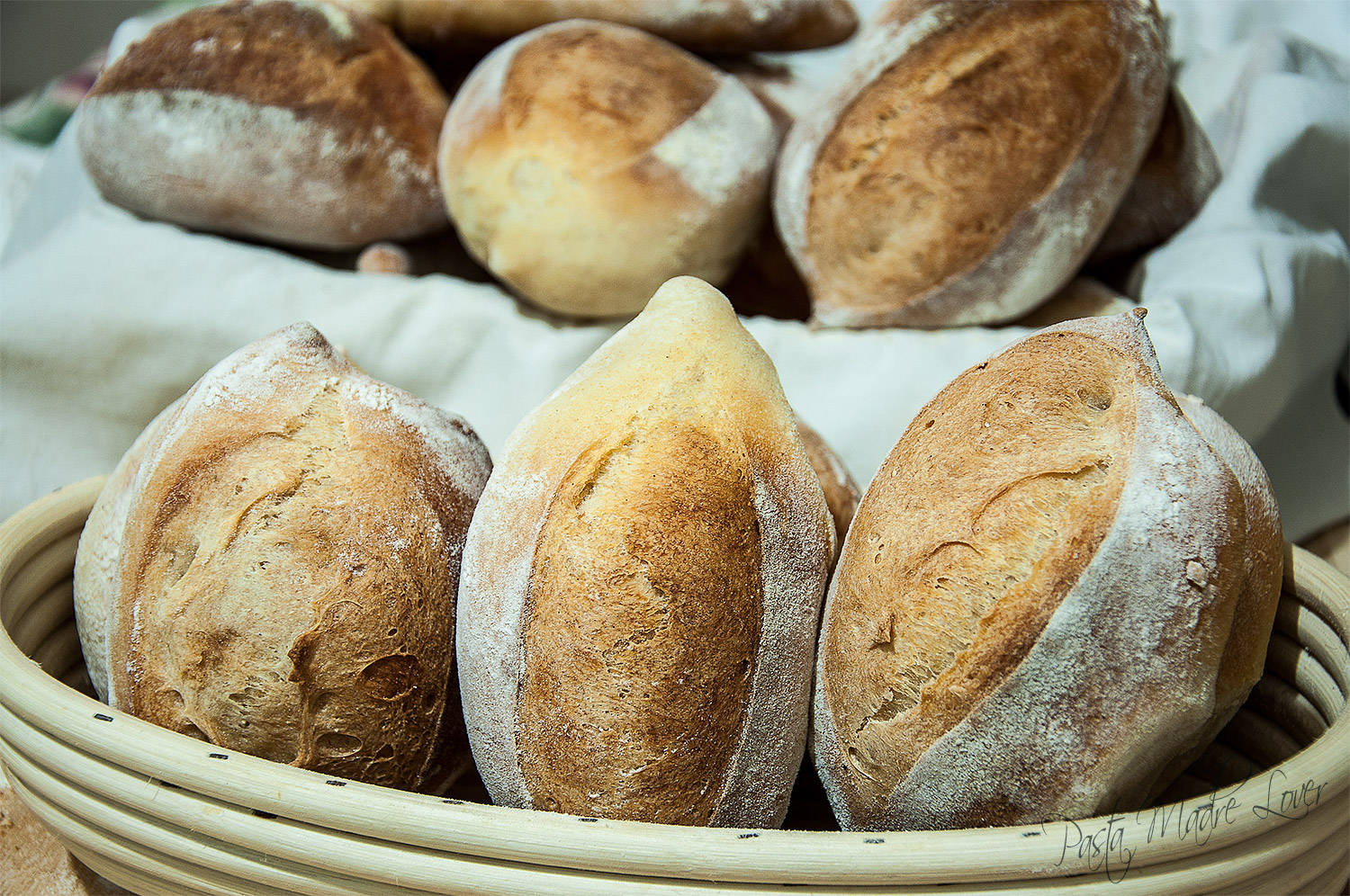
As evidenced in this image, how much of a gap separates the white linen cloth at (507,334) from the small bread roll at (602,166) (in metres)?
0.09

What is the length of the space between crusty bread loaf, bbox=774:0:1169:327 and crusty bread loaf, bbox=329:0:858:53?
0.61ft

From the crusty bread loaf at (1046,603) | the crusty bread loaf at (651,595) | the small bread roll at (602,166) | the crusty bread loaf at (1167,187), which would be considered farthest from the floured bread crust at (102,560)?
the crusty bread loaf at (1167,187)

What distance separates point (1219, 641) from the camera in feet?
1.69

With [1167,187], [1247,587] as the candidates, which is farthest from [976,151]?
[1247,587]

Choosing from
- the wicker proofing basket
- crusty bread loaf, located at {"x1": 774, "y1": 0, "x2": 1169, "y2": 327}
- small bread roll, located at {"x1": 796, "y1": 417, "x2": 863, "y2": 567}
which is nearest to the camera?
the wicker proofing basket

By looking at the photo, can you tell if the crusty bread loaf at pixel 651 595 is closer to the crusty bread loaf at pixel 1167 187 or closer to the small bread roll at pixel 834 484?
the small bread roll at pixel 834 484

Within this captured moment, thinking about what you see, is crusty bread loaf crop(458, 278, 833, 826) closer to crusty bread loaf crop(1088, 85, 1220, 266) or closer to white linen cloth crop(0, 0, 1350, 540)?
white linen cloth crop(0, 0, 1350, 540)

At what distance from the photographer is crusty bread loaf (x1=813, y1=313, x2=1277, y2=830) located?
504mm

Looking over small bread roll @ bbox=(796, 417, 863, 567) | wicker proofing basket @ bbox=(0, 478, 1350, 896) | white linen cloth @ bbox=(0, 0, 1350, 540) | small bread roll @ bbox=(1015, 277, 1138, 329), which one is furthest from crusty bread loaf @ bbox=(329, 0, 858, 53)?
wicker proofing basket @ bbox=(0, 478, 1350, 896)

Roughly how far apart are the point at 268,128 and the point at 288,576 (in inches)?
22.9

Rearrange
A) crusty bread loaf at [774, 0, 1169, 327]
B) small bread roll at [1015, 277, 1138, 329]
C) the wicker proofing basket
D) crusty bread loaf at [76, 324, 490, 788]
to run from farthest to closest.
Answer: small bread roll at [1015, 277, 1138, 329] < crusty bread loaf at [774, 0, 1169, 327] < crusty bread loaf at [76, 324, 490, 788] < the wicker proofing basket

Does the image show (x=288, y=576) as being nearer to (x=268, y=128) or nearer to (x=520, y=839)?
(x=520, y=839)

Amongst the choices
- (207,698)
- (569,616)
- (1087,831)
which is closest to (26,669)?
(207,698)

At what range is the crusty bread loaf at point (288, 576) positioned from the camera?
0.59m
